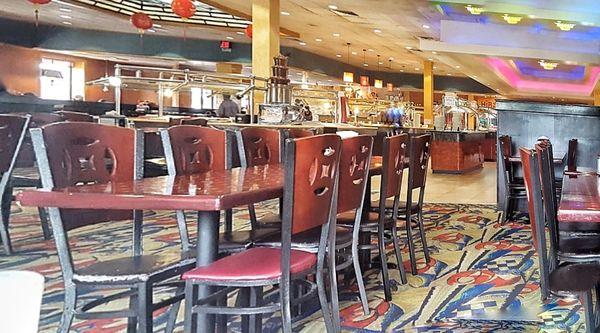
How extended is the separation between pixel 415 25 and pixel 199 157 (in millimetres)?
10726

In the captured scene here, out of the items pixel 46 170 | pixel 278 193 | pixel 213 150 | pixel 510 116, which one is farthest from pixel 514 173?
pixel 46 170

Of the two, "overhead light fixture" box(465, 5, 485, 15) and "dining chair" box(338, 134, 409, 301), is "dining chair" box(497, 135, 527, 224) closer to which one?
"dining chair" box(338, 134, 409, 301)

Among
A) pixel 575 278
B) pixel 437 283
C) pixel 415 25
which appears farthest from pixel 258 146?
pixel 415 25

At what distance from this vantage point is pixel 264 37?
366 inches

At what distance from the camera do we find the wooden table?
164 cm

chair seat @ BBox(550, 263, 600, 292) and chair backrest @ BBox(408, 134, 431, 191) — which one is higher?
chair backrest @ BBox(408, 134, 431, 191)

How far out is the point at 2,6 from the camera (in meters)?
12.8

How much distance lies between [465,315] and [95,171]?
192 centimetres

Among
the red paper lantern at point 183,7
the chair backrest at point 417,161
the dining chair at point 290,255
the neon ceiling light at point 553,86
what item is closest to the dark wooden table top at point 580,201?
the dining chair at point 290,255

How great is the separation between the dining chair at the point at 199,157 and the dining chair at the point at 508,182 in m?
3.57

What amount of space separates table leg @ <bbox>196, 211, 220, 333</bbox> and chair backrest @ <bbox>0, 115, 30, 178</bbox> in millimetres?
2308

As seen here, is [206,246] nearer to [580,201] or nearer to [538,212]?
[538,212]

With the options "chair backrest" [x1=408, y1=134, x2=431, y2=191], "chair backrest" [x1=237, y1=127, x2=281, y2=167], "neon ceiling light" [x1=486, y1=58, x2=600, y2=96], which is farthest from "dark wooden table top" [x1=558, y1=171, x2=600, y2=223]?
"neon ceiling light" [x1=486, y1=58, x2=600, y2=96]

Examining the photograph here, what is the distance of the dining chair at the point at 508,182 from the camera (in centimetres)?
572
